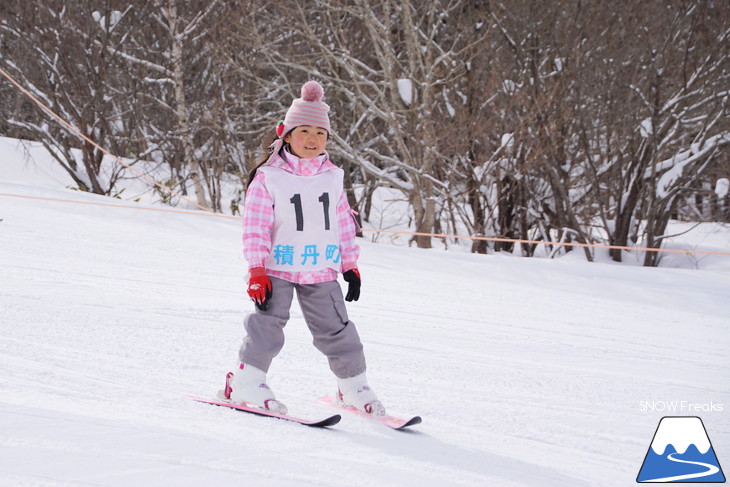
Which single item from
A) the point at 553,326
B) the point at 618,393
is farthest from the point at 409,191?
the point at 618,393

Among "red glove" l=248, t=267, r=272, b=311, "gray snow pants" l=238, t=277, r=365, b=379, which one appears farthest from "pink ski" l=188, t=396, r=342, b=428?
"red glove" l=248, t=267, r=272, b=311

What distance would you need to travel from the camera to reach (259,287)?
2.83m

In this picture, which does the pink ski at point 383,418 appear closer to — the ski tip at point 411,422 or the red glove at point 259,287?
the ski tip at point 411,422

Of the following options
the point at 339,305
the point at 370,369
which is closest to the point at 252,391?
the point at 339,305

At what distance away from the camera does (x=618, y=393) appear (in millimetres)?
3760

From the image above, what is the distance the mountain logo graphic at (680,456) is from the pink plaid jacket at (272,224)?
126cm

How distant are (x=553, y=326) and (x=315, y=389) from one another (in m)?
2.52

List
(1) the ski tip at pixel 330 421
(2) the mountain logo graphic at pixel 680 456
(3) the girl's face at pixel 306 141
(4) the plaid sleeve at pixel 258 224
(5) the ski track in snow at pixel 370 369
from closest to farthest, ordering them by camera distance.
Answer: (5) the ski track in snow at pixel 370 369 < (2) the mountain logo graphic at pixel 680 456 < (1) the ski tip at pixel 330 421 < (4) the plaid sleeve at pixel 258 224 < (3) the girl's face at pixel 306 141

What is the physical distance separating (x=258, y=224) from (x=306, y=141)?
14.3 inches

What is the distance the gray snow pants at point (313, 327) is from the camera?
2.97m

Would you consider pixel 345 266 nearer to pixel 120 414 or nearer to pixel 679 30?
pixel 120 414

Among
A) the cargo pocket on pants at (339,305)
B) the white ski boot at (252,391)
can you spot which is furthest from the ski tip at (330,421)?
the cargo pocket on pants at (339,305)

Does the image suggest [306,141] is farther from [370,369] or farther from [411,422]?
[370,369]

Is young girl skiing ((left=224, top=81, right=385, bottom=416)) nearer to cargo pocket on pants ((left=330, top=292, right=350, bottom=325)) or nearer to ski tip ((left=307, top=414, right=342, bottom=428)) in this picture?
cargo pocket on pants ((left=330, top=292, right=350, bottom=325))
